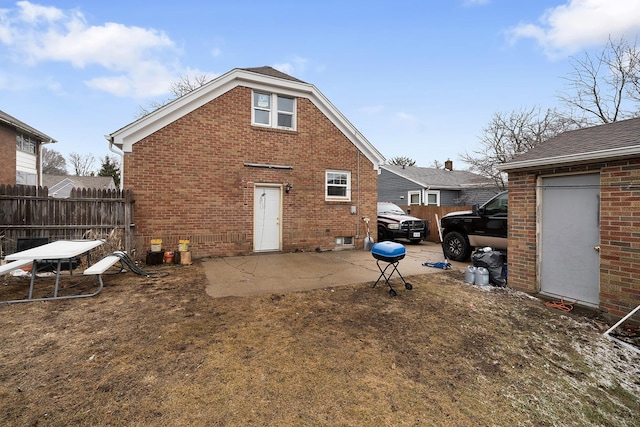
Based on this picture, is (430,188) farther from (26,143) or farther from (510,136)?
(26,143)

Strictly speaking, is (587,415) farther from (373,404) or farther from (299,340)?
Result: (299,340)

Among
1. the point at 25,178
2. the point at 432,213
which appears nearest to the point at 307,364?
the point at 432,213

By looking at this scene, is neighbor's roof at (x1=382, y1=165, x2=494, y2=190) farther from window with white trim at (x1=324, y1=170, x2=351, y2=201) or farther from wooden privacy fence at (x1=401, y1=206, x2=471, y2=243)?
window with white trim at (x1=324, y1=170, x2=351, y2=201)

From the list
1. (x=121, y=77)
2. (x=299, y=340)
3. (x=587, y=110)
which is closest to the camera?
(x=299, y=340)

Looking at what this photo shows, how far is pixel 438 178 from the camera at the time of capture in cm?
2172

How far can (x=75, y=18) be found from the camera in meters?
8.29

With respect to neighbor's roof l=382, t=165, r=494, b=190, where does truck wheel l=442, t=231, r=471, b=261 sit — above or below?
below

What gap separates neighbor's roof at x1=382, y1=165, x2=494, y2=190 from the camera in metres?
20.1

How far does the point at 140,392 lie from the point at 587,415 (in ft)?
12.4

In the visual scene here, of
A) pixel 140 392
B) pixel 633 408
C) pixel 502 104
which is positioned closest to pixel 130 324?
pixel 140 392

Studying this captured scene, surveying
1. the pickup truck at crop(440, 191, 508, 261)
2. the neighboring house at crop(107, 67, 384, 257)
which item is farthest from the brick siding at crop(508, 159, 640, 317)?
the neighboring house at crop(107, 67, 384, 257)

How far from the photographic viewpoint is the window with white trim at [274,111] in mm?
9711

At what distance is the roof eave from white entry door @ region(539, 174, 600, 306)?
347mm

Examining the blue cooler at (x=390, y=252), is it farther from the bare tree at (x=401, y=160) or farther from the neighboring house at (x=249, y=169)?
the bare tree at (x=401, y=160)
